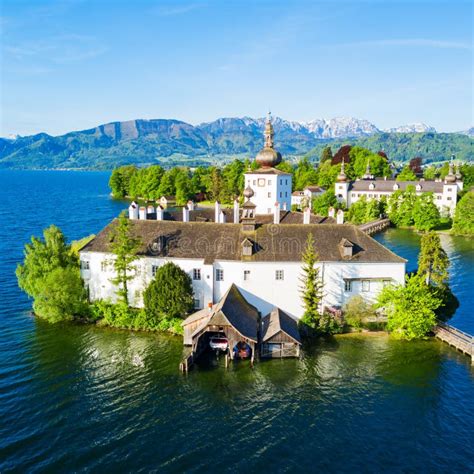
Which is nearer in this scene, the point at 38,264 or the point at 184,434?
the point at 184,434

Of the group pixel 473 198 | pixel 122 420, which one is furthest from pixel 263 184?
pixel 473 198

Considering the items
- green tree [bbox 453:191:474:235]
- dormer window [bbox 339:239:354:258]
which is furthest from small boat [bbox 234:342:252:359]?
green tree [bbox 453:191:474:235]

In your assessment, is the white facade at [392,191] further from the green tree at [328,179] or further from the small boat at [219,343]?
the small boat at [219,343]

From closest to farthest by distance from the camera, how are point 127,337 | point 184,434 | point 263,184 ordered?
point 184,434, point 127,337, point 263,184

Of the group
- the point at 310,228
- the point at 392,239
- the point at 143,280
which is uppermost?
the point at 310,228

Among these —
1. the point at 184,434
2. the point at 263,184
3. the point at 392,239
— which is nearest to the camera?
the point at 184,434

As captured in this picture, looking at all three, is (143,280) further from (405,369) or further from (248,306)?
(405,369)

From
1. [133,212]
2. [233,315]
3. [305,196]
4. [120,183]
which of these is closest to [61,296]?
[133,212]

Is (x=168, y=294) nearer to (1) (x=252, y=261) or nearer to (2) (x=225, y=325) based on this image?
(2) (x=225, y=325)
